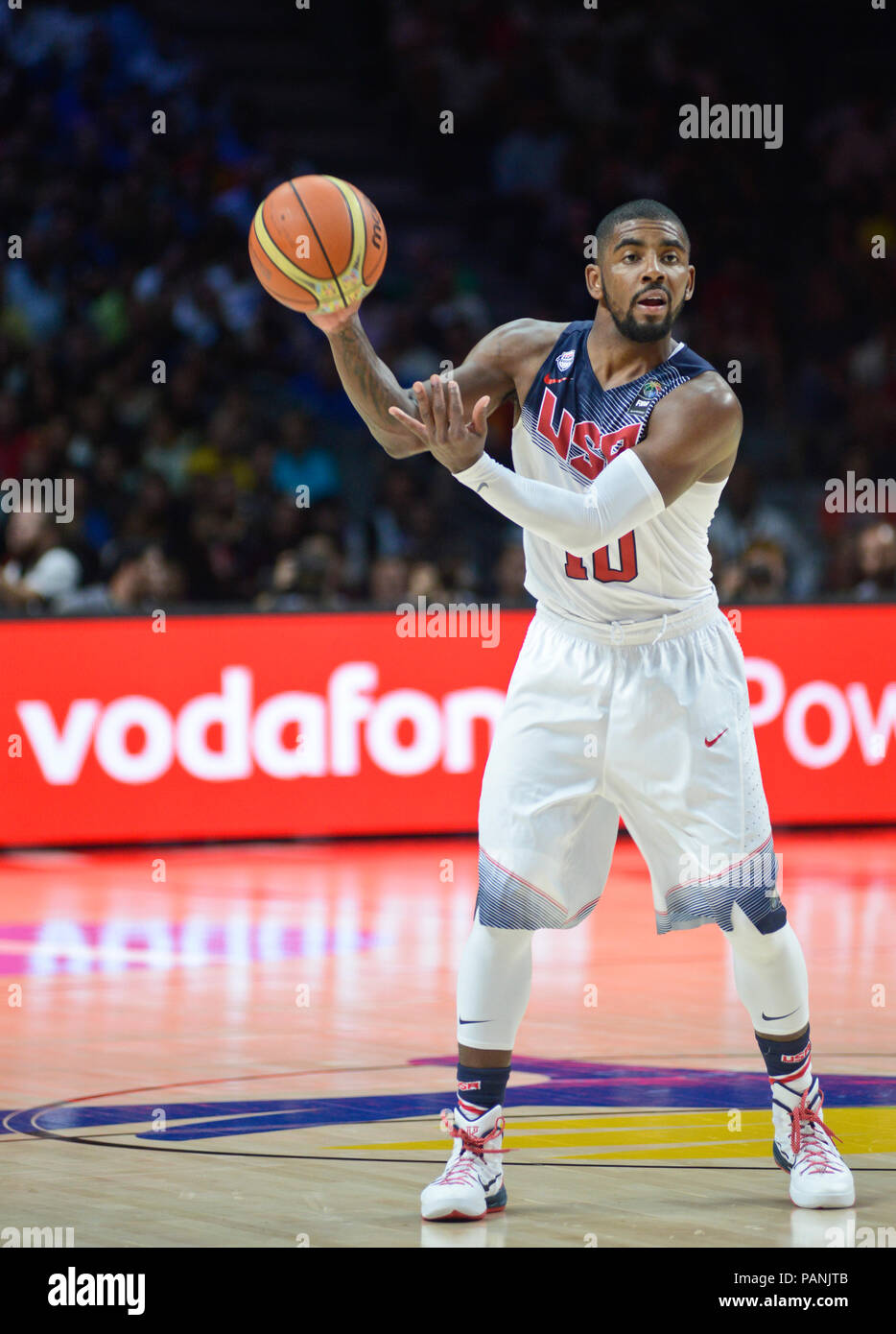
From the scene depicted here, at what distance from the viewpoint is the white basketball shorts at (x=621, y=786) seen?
4.88 m

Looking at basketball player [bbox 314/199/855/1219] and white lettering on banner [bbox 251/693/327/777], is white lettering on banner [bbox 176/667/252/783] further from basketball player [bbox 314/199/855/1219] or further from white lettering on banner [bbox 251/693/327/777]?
basketball player [bbox 314/199/855/1219]

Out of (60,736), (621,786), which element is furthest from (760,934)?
(60,736)


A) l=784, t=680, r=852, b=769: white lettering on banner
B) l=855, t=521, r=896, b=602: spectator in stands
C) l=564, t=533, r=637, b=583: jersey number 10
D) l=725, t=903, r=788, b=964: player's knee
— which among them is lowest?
l=725, t=903, r=788, b=964: player's knee

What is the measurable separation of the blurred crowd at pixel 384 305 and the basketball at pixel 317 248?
6585mm

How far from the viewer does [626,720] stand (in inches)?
194

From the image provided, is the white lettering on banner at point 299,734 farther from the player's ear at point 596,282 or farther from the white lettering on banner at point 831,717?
the player's ear at point 596,282

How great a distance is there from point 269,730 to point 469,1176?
7.09 meters

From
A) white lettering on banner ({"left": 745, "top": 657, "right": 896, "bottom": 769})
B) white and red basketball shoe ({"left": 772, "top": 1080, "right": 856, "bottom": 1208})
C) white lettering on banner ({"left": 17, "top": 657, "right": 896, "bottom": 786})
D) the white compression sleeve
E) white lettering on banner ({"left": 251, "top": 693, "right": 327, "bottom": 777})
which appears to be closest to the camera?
the white compression sleeve

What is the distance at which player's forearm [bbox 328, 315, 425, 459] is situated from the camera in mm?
5016

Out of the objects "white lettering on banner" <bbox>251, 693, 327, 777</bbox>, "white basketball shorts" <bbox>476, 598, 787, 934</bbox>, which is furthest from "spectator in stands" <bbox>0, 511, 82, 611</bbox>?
A: "white basketball shorts" <bbox>476, 598, 787, 934</bbox>

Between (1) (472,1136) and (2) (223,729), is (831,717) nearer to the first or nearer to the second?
(2) (223,729)

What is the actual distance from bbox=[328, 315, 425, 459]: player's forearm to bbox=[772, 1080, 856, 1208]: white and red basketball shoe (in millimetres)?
1770

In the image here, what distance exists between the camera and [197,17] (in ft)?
57.4
